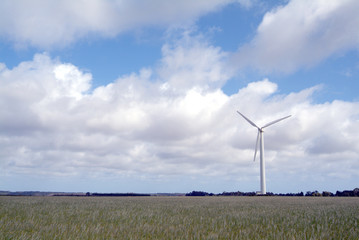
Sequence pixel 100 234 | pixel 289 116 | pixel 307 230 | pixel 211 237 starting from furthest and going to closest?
pixel 289 116
pixel 307 230
pixel 100 234
pixel 211 237

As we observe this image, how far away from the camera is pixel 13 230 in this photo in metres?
12.0

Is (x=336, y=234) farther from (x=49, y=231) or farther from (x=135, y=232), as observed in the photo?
(x=49, y=231)

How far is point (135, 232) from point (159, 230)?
39.8 inches

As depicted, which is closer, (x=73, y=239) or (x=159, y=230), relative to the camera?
(x=73, y=239)

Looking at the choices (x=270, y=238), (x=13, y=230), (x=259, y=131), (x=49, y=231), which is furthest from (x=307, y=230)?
(x=259, y=131)

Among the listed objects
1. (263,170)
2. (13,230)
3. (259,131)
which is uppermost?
(259,131)

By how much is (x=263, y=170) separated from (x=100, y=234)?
3433 inches

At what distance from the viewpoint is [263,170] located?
9262 centimetres

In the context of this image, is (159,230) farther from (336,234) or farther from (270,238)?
(336,234)

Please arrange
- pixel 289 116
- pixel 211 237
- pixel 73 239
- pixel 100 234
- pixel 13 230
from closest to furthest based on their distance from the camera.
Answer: pixel 73 239
pixel 211 237
pixel 100 234
pixel 13 230
pixel 289 116

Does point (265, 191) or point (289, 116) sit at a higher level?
point (289, 116)

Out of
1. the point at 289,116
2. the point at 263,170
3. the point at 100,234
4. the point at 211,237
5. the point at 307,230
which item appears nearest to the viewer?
the point at 211,237

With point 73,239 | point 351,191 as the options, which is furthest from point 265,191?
point 73,239

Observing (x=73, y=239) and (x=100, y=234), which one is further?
(x=100, y=234)
